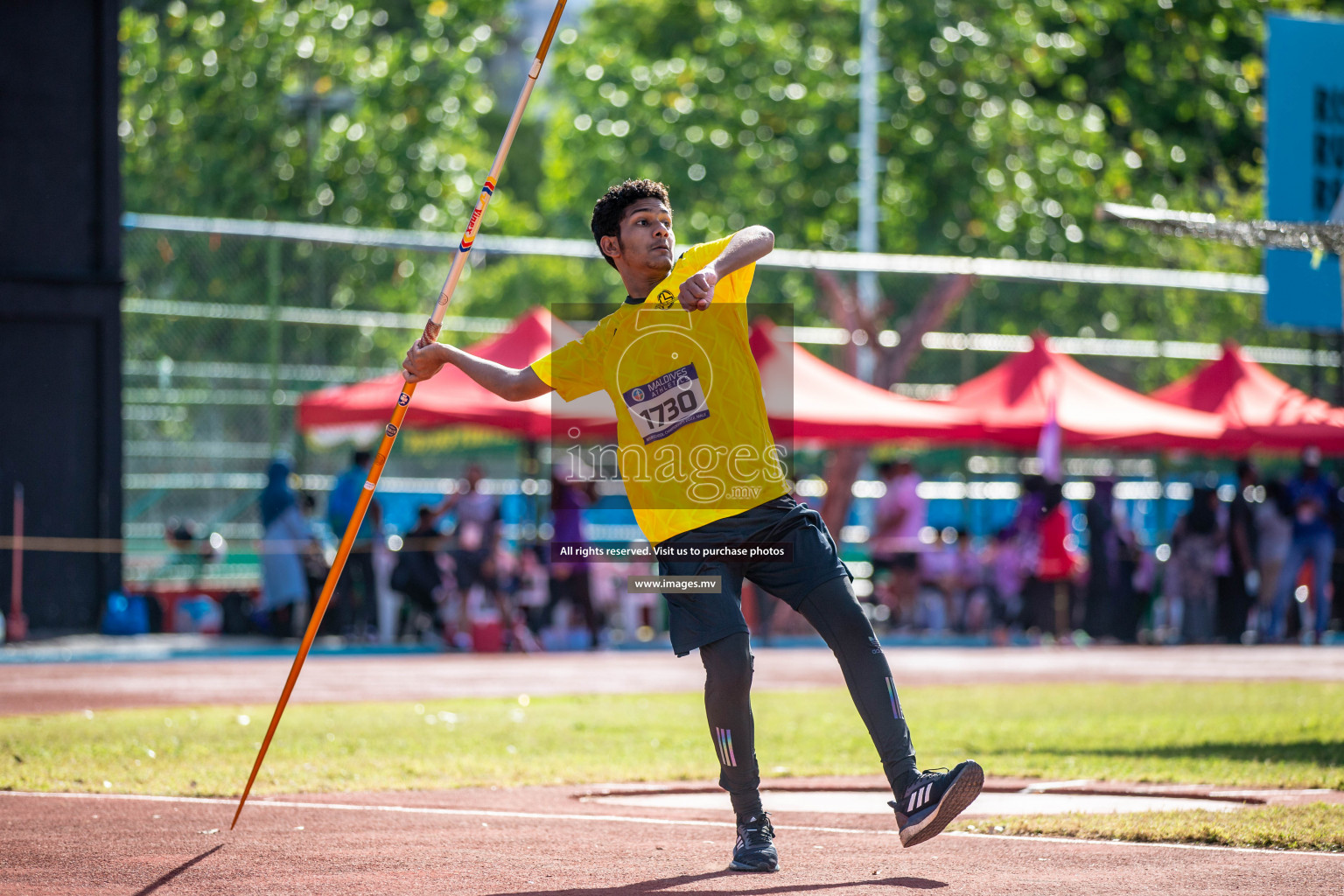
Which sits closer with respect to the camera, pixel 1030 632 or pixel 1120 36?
pixel 1030 632

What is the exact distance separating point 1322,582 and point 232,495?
1197cm

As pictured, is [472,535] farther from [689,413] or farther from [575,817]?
[689,413]

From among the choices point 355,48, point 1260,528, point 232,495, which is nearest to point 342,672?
point 232,495

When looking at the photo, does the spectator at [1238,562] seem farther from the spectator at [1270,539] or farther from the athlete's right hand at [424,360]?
the athlete's right hand at [424,360]

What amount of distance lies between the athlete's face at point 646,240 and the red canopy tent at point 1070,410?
43.8 feet

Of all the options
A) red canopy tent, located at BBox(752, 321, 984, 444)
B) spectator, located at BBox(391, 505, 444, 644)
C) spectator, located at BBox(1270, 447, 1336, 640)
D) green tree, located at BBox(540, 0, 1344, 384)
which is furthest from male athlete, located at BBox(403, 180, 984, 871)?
green tree, located at BBox(540, 0, 1344, 384)

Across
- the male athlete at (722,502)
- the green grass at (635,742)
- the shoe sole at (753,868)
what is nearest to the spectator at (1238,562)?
the green grass at (635,742)

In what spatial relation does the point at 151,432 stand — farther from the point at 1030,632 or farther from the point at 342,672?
the point at 1030,632

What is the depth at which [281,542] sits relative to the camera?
679 inches

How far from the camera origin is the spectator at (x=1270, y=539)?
19.9 m

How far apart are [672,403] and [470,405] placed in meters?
12.0

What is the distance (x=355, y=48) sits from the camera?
33.2 meters

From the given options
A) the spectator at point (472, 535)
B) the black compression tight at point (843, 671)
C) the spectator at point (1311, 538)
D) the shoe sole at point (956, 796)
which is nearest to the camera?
the shoe sole at point (956, 796)

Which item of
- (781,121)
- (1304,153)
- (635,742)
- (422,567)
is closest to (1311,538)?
(1304,153)
